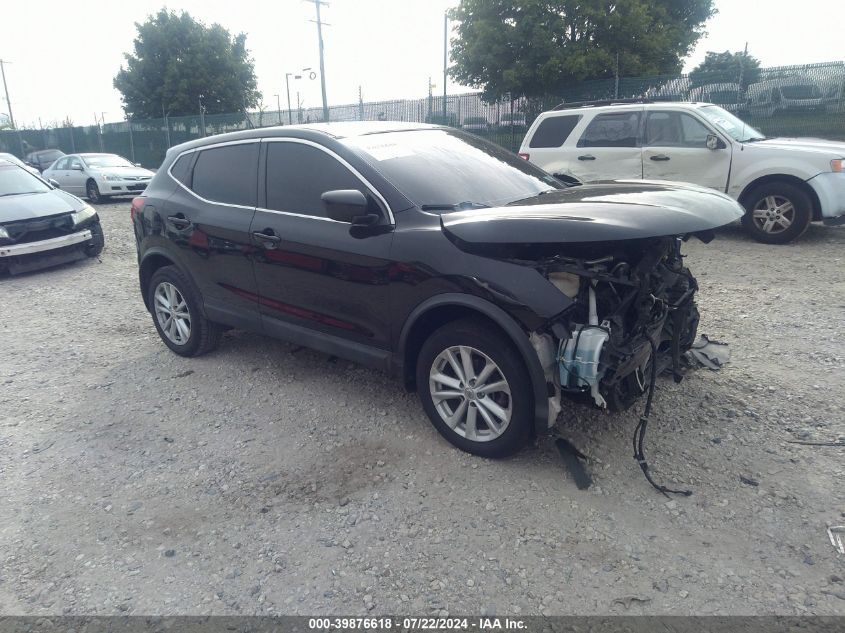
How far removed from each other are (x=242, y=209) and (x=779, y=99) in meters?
13.1

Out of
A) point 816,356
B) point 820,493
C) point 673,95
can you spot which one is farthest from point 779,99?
point 820,493

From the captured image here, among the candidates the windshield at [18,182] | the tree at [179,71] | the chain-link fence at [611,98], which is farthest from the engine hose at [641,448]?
the tree at [179,71]

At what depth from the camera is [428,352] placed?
3.56m

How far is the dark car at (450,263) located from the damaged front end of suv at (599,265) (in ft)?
0.03

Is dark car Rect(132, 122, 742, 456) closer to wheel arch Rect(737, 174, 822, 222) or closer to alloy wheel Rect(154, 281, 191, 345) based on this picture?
alloy wheel Rect(154, 281, 191, 345)

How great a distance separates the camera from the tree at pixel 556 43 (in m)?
20.7

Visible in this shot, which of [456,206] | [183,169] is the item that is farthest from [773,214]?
[183,169]

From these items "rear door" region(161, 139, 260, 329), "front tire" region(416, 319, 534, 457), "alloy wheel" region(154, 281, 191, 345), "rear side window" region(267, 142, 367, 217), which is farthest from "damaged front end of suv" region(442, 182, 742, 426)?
"alloy wheel" region(154, 281, 191, 345)

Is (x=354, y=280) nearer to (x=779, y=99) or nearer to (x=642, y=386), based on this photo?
(x=642, y=386)

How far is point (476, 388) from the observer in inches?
135

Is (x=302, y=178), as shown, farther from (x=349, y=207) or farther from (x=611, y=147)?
(x=611, y=147)

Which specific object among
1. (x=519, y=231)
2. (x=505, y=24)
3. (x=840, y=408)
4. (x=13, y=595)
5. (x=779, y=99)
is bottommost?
(x=13, y=595)

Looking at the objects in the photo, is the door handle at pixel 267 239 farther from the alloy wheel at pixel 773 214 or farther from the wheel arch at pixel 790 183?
the alloy wheel at pixel 773 214

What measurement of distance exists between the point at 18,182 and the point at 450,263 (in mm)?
8890
